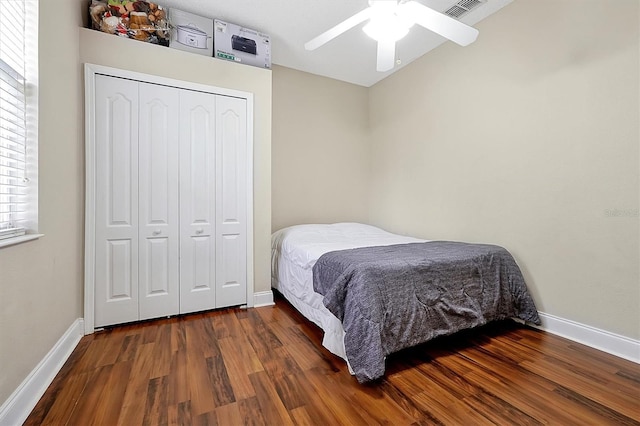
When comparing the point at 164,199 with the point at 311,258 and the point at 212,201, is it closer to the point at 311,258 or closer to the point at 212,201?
the point at 212,201

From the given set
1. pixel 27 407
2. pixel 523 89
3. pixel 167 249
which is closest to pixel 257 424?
pixel 27 407

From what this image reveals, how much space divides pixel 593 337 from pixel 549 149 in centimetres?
144

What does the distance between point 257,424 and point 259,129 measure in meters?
2.43

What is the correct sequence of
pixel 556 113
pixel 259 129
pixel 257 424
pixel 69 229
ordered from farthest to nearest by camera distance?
pixel 259 129, pixel 556 113, pixel 69 229, pixel 257 424

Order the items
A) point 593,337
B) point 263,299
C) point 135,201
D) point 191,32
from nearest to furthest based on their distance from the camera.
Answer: point 593,337 < point 135,201 < point 191,32 < point 263,299

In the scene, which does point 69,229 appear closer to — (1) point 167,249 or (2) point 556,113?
(1) point 167,249

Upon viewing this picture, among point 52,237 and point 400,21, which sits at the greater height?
point 400,21

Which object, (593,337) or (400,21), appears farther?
(593,337)

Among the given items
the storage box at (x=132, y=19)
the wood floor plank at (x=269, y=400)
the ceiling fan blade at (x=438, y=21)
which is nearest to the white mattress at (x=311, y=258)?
the wood floor plank at (x=269, y=400)

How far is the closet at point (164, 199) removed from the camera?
229cm

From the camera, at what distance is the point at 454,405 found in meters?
1.45

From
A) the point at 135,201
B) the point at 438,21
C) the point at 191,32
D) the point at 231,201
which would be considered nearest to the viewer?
the point at 438,21

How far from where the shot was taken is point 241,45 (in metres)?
2.78

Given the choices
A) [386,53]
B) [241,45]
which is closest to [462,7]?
Answer: [386,53]
